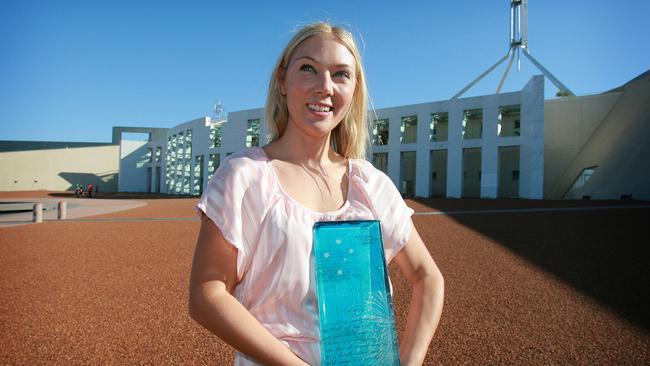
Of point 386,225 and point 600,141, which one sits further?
point 600,141

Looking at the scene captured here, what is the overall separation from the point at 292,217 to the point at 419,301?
0.53 meters

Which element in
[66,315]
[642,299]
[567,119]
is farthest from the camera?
[567,119]

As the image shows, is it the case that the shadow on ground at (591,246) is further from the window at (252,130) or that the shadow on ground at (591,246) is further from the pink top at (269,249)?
the window at (252,130)

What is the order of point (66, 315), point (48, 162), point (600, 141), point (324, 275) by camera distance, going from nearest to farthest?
1. point (324, 275)
2. point (66, 315)
3. point (600, 141)
4. point (48, 162)

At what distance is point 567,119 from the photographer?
1280 inches

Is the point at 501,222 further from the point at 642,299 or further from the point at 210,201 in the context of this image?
the point at 210,201

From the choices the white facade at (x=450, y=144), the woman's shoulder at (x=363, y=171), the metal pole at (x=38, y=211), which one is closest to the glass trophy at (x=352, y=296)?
the woman's shoulder at (x=363, y=171)

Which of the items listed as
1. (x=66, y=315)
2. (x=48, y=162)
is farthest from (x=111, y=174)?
(x=66, y=315)

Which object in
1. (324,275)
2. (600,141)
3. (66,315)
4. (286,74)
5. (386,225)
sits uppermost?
(600,141)

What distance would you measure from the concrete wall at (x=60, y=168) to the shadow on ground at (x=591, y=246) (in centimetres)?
5415

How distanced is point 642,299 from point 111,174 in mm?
63122

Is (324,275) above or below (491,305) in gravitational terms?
above

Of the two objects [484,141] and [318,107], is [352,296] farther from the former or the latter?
[484,141]

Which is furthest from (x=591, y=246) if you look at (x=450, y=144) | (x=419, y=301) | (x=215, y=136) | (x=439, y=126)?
(x=215, y=136)
